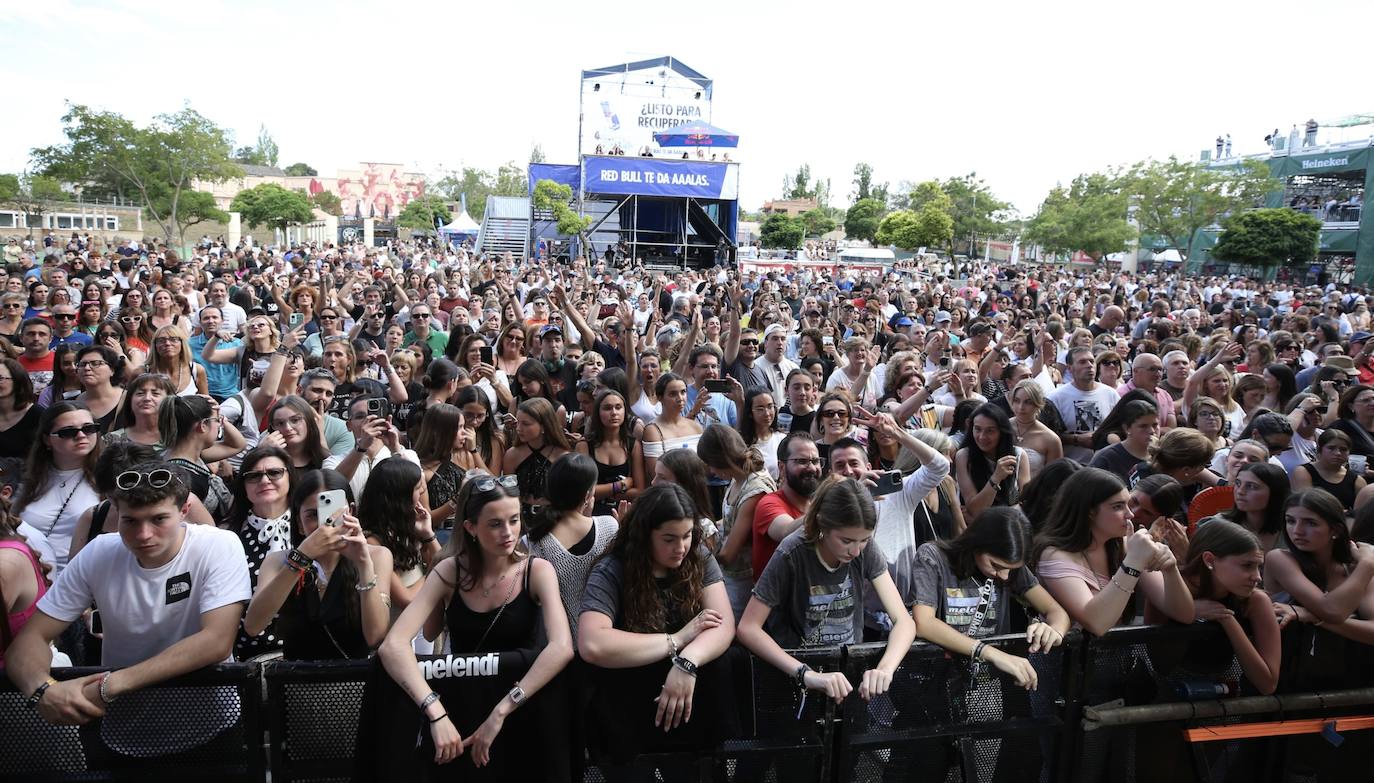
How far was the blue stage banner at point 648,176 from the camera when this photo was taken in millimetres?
37250

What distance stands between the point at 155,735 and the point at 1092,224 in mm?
51353

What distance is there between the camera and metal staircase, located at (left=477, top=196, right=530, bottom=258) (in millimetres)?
45281

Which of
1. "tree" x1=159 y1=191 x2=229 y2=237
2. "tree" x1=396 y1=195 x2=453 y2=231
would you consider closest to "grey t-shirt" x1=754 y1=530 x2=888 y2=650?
"tree" x1=159 y1=191 x2=229 y2=237

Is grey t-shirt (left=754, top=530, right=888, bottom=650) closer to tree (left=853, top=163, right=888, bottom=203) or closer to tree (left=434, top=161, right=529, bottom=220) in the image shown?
tree (left=434, top=161, right=529, bottom=220)

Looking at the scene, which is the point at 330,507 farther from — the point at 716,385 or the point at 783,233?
the point at 783,233

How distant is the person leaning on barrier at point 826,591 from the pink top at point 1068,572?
700 mm

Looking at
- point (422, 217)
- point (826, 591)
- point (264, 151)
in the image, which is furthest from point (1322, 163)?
point (264, 151)

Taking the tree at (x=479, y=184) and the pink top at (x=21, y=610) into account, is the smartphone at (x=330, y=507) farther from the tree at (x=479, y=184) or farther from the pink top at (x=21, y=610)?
the tree at (x=479, y=184)

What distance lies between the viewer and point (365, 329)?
8.89 metres

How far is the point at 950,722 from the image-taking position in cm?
323

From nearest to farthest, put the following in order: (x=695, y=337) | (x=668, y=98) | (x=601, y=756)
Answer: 1. (x=601, y=756)
2. (x=695, y=337)
3. (x=668, y=98)

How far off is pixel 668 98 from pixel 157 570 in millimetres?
39776

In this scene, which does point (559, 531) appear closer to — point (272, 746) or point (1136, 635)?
point (272, 746)

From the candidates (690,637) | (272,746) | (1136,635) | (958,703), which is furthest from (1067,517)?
(272,746)
